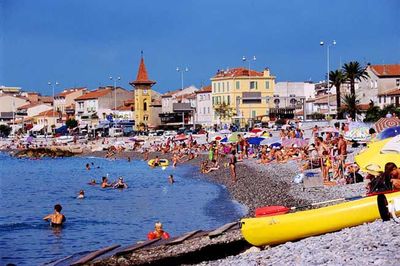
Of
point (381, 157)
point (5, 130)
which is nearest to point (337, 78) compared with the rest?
point (381, 157)

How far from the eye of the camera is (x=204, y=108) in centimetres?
9119

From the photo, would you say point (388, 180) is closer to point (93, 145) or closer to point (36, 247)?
point (36, 247)

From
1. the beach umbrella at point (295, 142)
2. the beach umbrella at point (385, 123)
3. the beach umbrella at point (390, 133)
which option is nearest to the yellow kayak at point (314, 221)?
the beach umbrella at point (390, 133)

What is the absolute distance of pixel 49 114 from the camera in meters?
115

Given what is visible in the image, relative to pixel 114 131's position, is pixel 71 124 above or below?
above

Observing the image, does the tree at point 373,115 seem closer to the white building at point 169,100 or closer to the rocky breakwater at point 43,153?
the rocky breakwater at point 43,153

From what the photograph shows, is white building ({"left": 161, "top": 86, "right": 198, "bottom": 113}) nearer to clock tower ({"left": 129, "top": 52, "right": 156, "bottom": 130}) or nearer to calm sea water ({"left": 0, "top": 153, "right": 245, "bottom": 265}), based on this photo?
clock tower ({"left": 129, "top": 52, "right": 156, "bottom": 130})

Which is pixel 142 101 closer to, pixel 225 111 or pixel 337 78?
pixel 225 111

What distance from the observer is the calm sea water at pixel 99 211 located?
17703 mm

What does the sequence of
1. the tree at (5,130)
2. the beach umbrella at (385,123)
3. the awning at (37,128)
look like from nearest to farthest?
the beach umbrella at (385,123), the awning at (37,128), the tree at (5,130)

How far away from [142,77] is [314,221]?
9009 cm

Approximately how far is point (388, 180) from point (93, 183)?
25144 millimetres

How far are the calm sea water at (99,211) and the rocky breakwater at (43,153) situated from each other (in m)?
30.7

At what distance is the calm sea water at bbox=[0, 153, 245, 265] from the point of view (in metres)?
17.7
